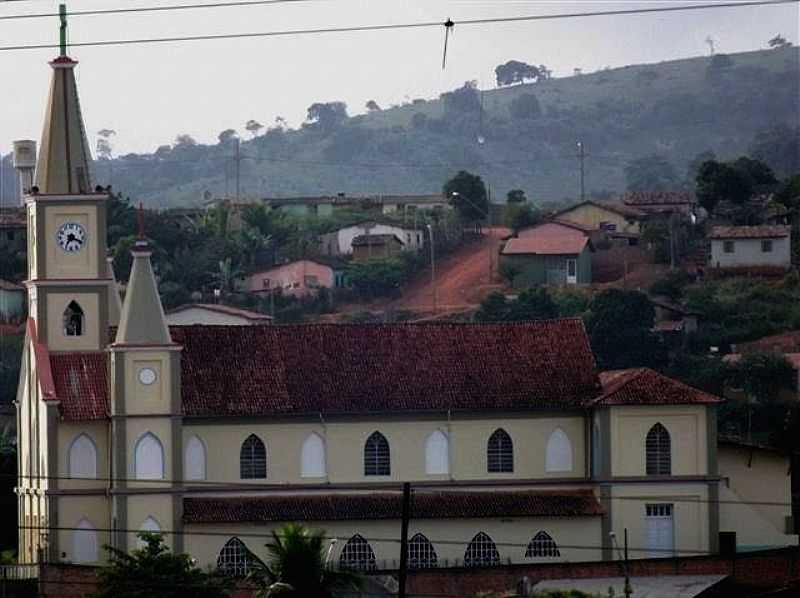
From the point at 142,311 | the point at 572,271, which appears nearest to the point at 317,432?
the point at 142,311

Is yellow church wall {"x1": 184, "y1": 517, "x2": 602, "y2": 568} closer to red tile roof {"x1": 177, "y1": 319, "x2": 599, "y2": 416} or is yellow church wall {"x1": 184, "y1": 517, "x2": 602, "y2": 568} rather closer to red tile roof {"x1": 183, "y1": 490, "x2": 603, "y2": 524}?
red tile roof {"x1": 183, "y1": 490, "x2": 603, "y2": 524}

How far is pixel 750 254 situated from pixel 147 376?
61025 mm

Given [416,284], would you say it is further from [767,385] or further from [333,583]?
[333,583]

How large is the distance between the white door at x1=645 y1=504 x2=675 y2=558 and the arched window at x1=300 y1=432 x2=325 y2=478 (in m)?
7.73

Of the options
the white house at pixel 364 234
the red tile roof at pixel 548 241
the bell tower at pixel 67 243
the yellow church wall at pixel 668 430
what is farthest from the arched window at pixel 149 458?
the white house at pixel 364 234

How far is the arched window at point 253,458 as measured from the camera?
72875 mm

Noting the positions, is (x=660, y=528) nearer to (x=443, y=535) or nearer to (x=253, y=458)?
(x=443, y=535)

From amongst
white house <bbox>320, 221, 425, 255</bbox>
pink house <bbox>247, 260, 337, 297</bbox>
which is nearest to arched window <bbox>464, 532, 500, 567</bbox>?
pink house <bbox>247, 260, 337, 297</bbox>

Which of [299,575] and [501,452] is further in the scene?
[501,452]

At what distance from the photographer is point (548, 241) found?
13338cm

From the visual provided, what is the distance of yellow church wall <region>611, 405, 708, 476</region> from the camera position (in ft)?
237

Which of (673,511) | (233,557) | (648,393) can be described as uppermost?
(648,393)

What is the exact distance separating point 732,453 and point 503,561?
6598mm

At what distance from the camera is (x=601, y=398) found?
72375 mm
